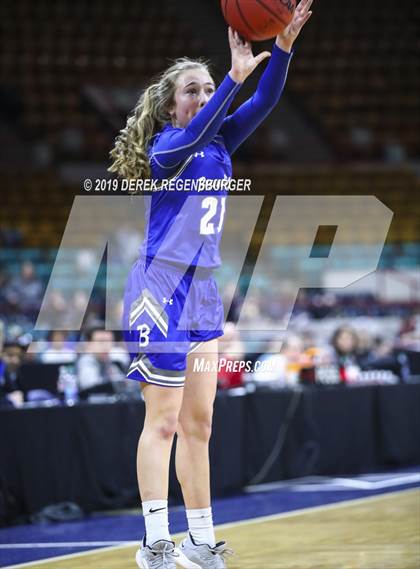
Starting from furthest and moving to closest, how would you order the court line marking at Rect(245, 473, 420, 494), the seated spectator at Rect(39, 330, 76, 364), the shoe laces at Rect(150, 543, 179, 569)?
1. the seated spectator at Rect(39, 330, 76, 364)
2. the court line marking at Rect(245, 473, 420, 494)
3. the shoe laces at Rect(150, 543, 179, 569)

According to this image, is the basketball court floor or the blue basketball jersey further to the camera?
the basketball court floor

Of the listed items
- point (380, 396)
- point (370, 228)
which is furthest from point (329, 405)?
point (370, 228)

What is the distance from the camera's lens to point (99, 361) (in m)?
7.95

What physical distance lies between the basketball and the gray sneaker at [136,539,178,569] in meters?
1.88

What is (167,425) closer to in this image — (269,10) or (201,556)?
(201,556)

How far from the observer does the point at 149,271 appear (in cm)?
384

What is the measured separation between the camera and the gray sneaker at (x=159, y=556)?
3637 millimetres

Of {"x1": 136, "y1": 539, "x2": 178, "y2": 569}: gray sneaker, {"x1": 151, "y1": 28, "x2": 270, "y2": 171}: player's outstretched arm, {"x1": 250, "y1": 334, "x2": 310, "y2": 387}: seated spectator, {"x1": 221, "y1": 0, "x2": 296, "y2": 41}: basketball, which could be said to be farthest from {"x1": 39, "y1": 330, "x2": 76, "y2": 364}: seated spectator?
{"x1": 221, "y1": 0, "x2": 296, "y2": 41}: basketball

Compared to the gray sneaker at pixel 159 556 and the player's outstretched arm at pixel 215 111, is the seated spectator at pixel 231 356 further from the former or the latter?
the player's outstretched arm at pixel 215 111

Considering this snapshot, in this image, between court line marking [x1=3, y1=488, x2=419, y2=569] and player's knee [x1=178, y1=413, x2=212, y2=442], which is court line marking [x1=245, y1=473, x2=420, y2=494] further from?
player's knee [x1=178, y1=413, x2=212, y2=442]

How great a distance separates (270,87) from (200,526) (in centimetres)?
172

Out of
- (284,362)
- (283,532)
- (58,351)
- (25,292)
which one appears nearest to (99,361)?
(58,351)

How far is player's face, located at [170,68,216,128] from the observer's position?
12.7ft

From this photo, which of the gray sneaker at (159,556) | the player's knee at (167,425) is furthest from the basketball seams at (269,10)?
the gray sneaker at (159,556)
